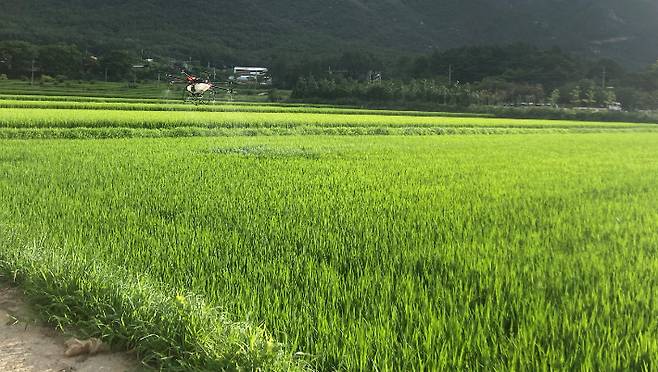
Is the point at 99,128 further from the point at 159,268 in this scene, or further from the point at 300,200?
the point at 159,268

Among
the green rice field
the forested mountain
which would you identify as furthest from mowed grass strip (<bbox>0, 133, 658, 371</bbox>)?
the forested mountain

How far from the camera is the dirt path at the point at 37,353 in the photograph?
7.00 ft

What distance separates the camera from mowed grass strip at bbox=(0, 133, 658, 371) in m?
1.96

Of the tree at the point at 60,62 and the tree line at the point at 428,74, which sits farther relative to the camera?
the tree line at the point at 428,74

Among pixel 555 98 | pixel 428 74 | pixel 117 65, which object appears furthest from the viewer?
pixel 428 74

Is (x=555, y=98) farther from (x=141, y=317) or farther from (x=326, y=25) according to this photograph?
(x=326, y=25)

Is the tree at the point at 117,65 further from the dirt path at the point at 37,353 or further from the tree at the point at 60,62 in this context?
the dirt path at the point at 37,353

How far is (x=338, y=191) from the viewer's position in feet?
19.4

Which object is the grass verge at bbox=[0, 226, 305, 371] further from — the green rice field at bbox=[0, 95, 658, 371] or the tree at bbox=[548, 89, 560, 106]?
the tree at bbox=[548, 89, 560, 106]

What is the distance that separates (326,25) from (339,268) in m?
125

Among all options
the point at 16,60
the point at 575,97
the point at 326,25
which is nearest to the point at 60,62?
the point at 16,60

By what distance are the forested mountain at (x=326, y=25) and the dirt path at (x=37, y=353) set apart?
5623 centimetres

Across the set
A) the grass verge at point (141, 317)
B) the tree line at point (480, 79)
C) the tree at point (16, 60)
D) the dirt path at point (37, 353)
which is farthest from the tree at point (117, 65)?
the dirt path at point (37, 353)

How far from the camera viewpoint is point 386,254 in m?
3.28
